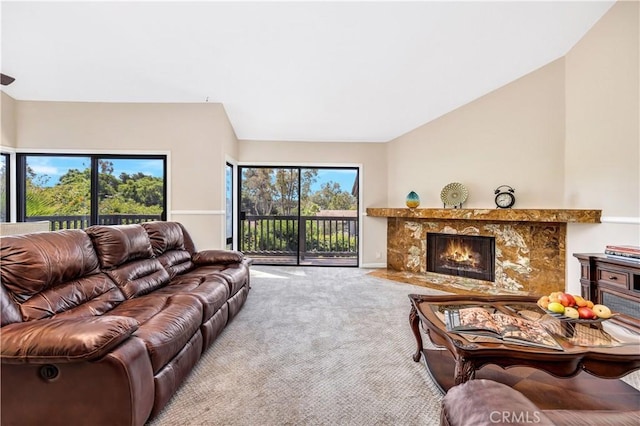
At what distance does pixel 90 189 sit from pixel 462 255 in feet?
19.8

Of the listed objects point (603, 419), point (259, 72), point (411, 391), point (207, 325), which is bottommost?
point (411, 391)

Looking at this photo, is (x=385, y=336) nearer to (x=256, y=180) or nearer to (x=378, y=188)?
(x=378, y=188)

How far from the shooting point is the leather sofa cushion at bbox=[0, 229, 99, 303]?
158 cm

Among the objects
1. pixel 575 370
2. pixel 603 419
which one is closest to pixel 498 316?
pixel 575 370

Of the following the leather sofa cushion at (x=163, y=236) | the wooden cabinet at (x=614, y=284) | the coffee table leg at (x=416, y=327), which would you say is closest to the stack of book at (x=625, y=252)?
the wooden cabinet at (x=614, y=284)

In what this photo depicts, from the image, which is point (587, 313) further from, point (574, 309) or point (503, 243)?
point (503, 243)

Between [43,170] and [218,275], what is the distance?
3.93m

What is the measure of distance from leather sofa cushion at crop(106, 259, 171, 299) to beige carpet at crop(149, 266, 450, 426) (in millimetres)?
761

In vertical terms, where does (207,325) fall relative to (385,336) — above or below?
above

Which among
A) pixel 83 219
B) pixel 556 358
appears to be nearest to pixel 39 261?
pixel 556 358

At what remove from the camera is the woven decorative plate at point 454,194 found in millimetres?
4312

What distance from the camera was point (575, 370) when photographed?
4.62 ft

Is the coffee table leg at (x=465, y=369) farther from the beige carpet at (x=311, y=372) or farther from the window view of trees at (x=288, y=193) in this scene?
the window view of trees at (x=288, y=193)

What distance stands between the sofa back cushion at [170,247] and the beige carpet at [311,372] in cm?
85
